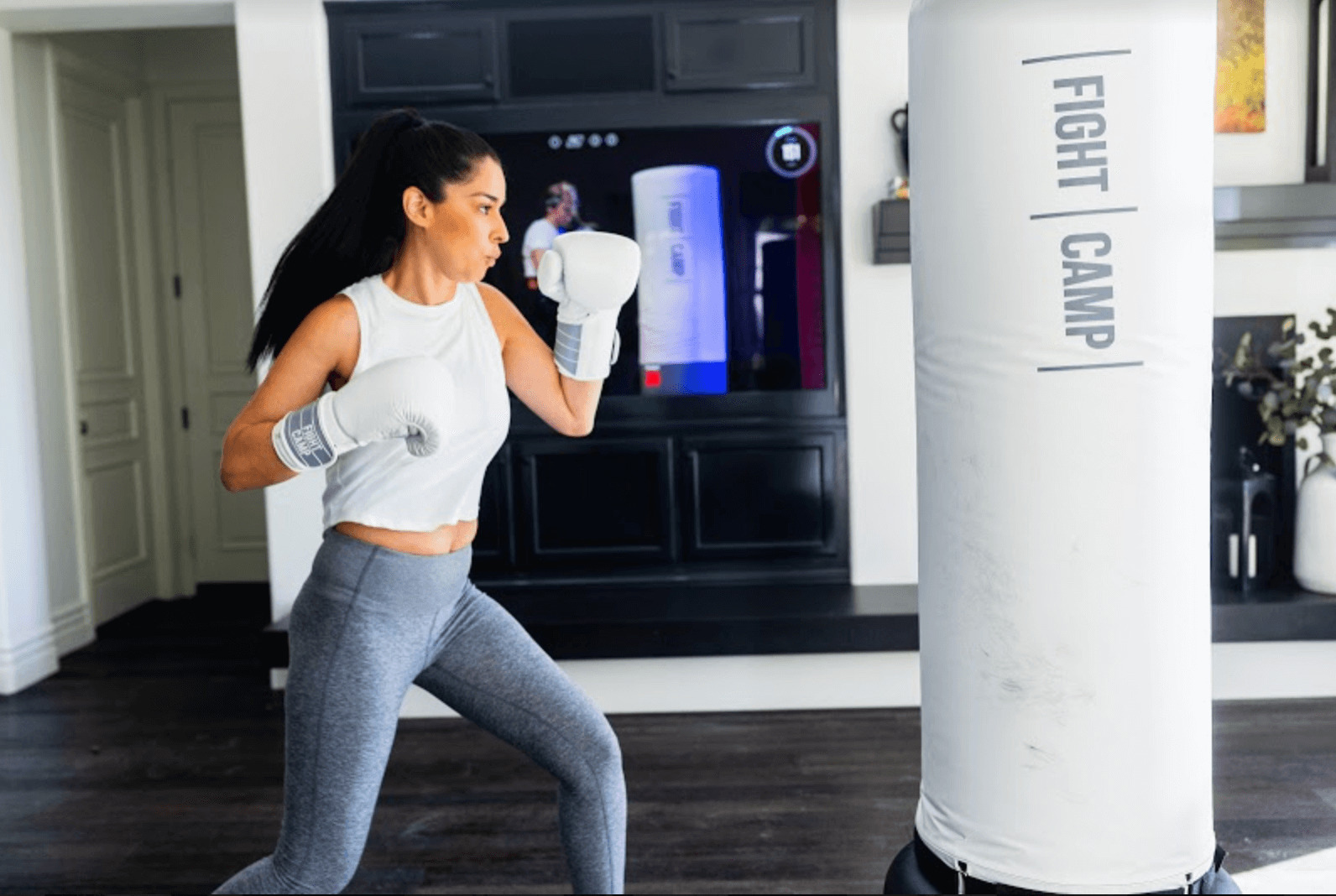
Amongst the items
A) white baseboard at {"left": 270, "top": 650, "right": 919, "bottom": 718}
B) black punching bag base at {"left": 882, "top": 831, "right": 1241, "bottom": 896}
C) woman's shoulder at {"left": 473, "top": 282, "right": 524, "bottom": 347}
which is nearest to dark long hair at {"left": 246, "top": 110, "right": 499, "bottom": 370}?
woman's shoulder at {"left": 473, "top": 282, "right": 524, "bottom": 347}

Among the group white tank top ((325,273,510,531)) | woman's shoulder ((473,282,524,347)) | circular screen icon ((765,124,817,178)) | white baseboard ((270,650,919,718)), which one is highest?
circular screen icon ((765,124,817,178))

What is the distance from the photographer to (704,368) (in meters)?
4.12

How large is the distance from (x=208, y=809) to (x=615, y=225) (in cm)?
211

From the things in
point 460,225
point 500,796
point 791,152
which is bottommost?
point 500,796

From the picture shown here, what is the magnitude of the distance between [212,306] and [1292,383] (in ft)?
14.6

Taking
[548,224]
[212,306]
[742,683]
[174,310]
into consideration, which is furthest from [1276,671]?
[174,310]

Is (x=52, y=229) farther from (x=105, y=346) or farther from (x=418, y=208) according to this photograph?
(x=418, y=208)

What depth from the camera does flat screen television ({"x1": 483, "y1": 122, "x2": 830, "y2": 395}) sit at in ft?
13.3

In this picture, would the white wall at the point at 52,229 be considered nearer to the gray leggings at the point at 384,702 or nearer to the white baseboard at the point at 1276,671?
the gray leggings at the point at 384,702

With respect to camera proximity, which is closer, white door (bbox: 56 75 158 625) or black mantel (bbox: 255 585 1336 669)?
black mantel (bbox: 255 585 1336 669)

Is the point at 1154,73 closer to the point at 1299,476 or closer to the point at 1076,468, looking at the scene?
the point at 1076,468

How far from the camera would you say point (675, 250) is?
13.3ft

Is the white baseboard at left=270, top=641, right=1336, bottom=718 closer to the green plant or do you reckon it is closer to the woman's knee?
the green plant

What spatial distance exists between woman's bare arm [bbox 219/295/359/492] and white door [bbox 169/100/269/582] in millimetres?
4181
